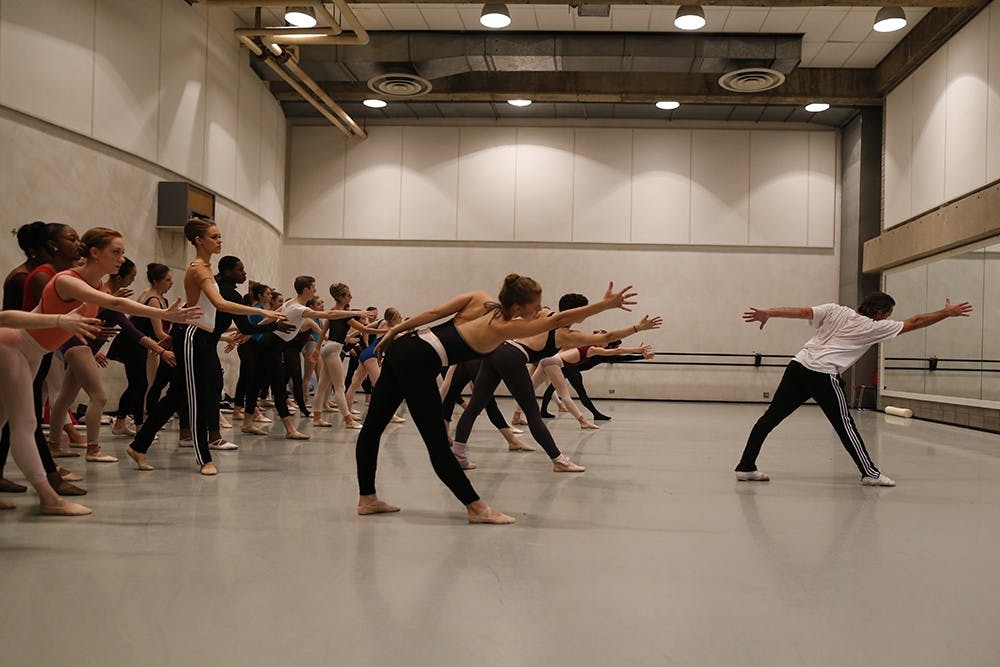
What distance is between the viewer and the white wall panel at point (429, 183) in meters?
14.6

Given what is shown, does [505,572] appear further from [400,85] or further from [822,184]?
[822,184]

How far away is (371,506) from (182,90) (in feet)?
25.2

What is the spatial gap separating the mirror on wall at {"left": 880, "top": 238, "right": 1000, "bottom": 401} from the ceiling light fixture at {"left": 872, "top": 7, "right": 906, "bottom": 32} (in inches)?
114

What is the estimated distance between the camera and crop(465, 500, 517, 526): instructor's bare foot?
12.0 feet

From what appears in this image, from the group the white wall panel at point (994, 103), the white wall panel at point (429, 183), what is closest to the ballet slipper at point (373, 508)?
the white wall panel at point (994, 103)

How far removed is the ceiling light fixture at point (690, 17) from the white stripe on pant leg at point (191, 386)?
23.8 ft

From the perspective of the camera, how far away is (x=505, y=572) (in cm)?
284

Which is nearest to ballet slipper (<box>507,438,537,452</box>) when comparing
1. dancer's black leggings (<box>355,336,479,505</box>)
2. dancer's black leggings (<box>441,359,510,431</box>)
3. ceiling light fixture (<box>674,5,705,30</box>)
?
dancer's black leggings (<box>441,359,510,431</box>)

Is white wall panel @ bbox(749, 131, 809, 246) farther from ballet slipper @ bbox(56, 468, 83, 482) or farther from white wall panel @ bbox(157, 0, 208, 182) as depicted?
ballet slipper @ bbox(56, 468, 83, 482)

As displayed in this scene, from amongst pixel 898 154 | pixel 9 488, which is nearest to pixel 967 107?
pixel 898 154

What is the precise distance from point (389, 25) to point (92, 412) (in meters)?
7.83

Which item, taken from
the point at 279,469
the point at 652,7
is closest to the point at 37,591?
the point at 279,469

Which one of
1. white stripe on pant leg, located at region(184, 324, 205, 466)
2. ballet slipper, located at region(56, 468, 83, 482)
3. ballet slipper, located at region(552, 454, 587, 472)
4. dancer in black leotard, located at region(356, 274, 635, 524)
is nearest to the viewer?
dancer in black leotard, located at region(356, 274, 635, 524)

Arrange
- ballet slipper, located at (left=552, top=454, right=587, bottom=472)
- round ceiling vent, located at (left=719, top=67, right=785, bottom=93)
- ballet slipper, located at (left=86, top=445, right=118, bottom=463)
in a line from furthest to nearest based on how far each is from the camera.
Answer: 1. round ceiling vent, located at (left=719, top=67, right=785, bottom=93)
2. ballet slipper, located at (left=552, top=454, right=587, bottom=472)
3. ballet slipper, located at (left=86, top=445, right=118, bottom=463)
